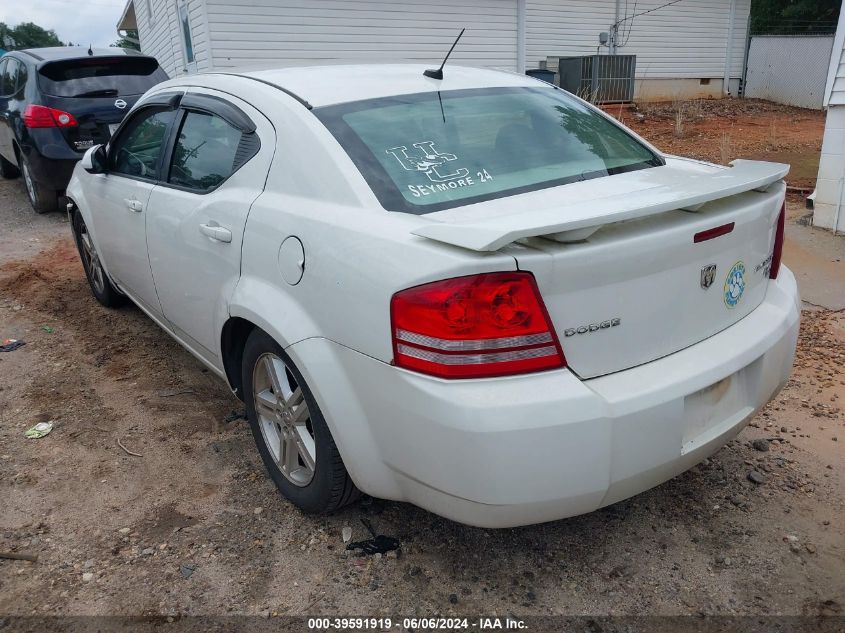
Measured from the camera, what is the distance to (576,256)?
1898 mm

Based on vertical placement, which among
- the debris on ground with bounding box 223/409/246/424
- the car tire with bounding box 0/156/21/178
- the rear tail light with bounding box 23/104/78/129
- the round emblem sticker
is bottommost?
the debris on ground with bounding box 223/409/246/424

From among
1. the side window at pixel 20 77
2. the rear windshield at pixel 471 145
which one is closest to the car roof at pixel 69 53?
the side window at pixel 20 77

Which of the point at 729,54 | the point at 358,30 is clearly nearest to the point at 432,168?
the point at 358,30

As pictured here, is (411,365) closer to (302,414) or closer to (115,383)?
(302,414)

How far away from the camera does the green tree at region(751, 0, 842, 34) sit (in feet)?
95.6

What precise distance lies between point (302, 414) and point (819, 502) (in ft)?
6.71

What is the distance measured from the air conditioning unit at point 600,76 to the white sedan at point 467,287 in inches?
585

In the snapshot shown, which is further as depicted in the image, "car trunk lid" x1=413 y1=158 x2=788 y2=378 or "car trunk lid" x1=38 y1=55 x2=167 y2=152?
"car trunk lid" x1=38 y1=55 x2=167 y2=152

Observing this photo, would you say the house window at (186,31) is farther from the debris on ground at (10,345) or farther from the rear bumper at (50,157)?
the debris on ground at (10,345)

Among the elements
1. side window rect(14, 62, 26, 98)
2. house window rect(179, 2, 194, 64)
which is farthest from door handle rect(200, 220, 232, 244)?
house window rect(179, 2, 194, 64)

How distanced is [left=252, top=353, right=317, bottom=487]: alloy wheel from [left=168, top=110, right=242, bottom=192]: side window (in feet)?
2.86

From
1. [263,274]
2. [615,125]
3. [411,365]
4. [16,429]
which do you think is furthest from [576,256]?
[16,429]

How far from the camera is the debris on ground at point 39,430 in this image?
3.45 meters

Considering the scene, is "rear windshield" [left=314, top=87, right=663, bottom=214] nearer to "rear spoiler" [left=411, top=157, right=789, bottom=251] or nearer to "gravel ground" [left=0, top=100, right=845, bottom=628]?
"rear spoiler" [left=411, top=157, right=789, bottom=251]
